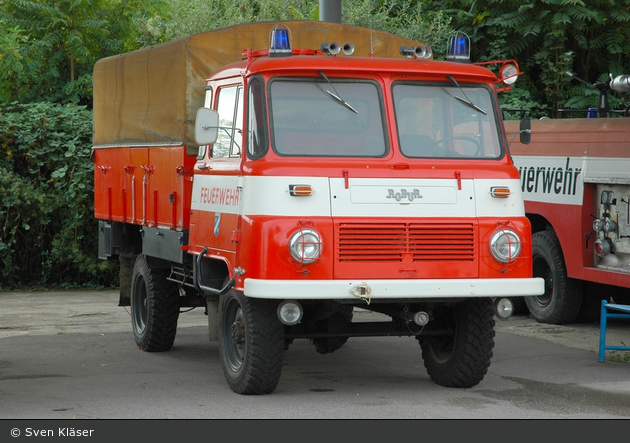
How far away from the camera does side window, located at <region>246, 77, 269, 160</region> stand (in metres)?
7.64

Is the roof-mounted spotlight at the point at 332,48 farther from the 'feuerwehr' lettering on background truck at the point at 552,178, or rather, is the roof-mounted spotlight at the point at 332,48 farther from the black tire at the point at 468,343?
the 'feuerwehr' lettering on background truck at the point at 552,178

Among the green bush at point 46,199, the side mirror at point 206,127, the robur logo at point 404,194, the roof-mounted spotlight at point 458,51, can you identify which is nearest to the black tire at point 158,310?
the side mirror at point 206,127

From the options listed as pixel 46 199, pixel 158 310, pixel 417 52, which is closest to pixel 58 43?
pixel 46 199

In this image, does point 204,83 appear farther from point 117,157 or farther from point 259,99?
point 117,157

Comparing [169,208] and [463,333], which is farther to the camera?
[169,208]

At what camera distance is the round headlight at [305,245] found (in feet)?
23.9

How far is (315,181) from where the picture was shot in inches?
295

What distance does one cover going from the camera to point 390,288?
7.36m

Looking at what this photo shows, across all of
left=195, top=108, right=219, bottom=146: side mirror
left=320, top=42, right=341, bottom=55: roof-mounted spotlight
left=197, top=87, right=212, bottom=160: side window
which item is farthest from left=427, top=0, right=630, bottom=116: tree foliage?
left=195, top=108, right=219, bottom=146: side mirror

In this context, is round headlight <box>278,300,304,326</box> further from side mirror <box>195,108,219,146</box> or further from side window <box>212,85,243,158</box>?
side mirror <box>195,108,219,146</box>

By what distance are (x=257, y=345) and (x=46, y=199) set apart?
890 centimetres

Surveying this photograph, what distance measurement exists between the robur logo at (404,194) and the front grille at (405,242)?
214 mm

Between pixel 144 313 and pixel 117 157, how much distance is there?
176 centimetres
